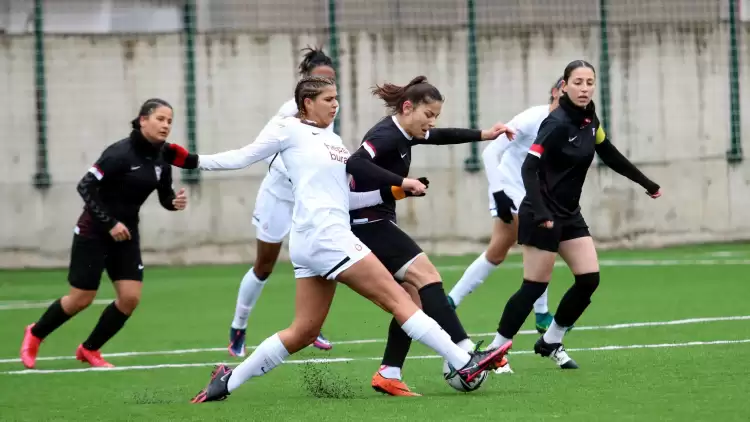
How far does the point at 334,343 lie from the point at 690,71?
10.00 m

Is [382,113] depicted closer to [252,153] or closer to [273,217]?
[273,217]

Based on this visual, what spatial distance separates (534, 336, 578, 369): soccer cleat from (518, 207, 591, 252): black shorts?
652mm

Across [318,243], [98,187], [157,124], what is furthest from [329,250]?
[98,187]

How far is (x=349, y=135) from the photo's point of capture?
18.7 m

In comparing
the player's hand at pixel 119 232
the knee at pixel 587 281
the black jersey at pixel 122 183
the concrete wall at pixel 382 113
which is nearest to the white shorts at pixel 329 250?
the knee at pixel 587 281

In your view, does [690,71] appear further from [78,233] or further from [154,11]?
[78,233]

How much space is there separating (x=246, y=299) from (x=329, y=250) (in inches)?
142

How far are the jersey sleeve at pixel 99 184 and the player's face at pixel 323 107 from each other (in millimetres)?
2621

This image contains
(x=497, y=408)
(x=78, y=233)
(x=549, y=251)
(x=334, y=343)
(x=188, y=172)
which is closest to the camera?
(x=497, y=408)

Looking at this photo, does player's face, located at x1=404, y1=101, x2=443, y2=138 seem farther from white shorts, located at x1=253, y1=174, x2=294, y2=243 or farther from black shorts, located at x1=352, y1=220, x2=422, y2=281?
white shorts, located at x1=253, y1=174, x2=294, y2=243

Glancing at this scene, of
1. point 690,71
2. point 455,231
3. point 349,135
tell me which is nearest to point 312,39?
point 349,135

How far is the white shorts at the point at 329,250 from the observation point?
24.7 ft

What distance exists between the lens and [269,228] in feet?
36.0

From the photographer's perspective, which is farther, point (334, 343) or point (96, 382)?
point (334, 343)
